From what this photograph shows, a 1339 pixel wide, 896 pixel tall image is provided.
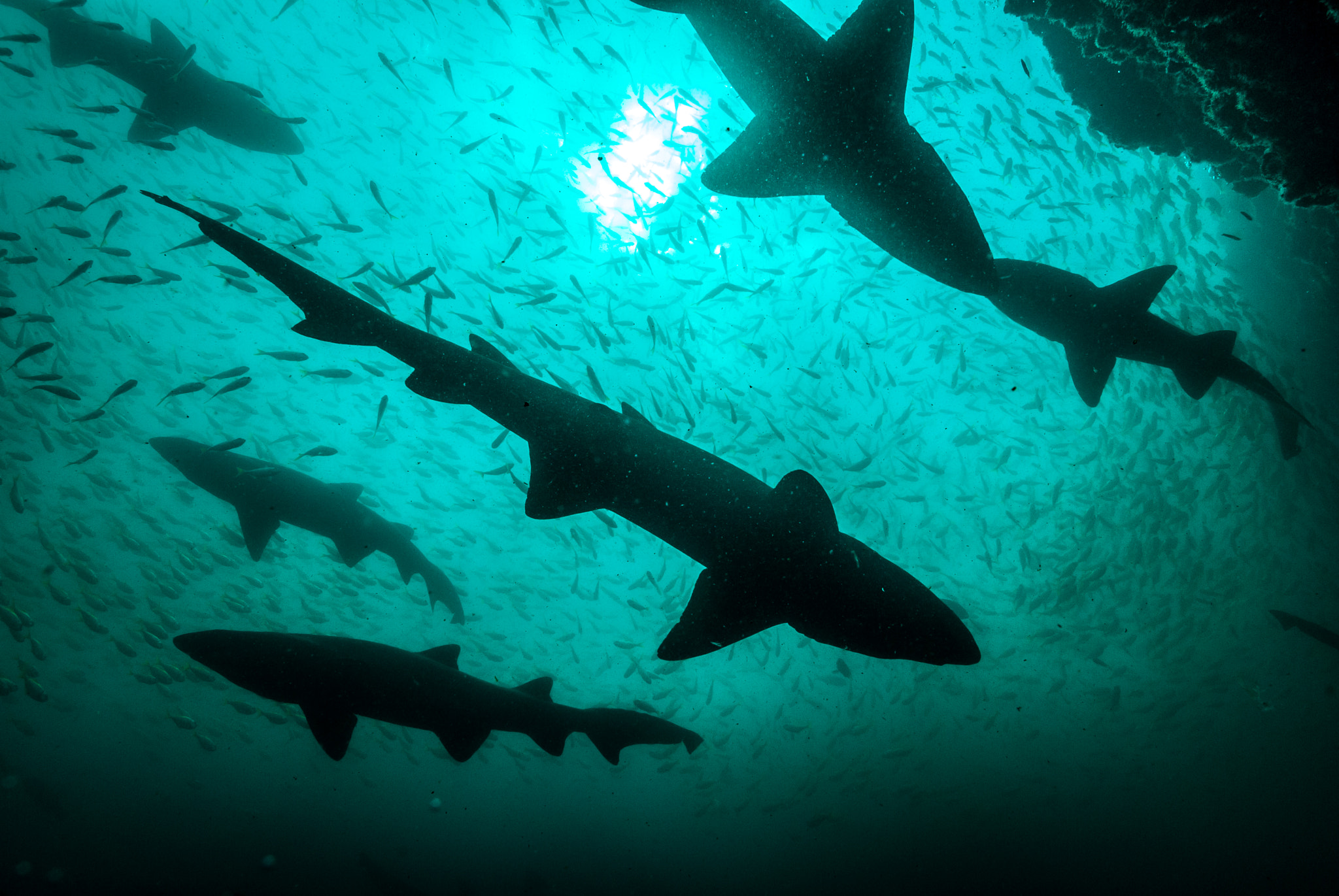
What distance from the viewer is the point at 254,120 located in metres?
6.91

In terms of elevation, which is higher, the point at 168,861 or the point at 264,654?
the point at 264,654

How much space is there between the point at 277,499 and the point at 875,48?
9.12m

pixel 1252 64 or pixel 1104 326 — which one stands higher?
pixel 1252 64

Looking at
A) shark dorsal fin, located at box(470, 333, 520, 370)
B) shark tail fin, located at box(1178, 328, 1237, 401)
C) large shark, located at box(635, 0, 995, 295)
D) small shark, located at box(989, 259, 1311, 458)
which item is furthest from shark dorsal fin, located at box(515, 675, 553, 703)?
shark tail fin, located at box(1178, 328, 1237, 401)

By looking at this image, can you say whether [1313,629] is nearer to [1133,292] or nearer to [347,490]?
[1133,292]

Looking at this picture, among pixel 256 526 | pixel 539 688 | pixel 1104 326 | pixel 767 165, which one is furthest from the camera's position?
pixel 256 526

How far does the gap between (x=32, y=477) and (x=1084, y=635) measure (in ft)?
144

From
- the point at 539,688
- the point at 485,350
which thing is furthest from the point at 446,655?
the point at 485,350

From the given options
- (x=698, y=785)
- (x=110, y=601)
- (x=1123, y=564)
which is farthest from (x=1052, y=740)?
(x=110, y=601)

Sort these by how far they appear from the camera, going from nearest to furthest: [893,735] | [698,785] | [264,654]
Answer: [264,654]
[893,735]
[698,785]

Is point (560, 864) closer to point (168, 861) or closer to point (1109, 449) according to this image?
point (168, 861)

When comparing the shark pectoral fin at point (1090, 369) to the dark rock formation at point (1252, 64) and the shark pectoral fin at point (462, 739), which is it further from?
the shark pectoral fin at point (462, 739)

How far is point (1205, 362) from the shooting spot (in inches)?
189

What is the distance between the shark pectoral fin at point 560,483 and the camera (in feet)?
10.4
